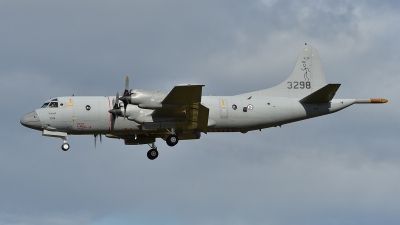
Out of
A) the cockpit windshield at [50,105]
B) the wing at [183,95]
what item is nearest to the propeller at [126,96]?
the wing at [183,95]

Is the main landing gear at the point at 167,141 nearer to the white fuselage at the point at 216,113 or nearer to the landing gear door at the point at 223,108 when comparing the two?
the white fuselage at the point at 216,113

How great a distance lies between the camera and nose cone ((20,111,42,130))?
118 ft

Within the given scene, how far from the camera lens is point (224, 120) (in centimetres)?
3681

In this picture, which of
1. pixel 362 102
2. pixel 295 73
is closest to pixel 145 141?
pixel 295 73

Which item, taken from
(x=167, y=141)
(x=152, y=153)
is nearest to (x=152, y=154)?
(x=152, y=153)

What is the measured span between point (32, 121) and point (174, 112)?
7.21 m

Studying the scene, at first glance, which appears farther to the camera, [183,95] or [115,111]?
[115,111]

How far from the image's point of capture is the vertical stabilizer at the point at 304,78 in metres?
38.9

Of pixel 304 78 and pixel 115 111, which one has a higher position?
pixel 304 78

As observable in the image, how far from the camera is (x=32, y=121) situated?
3600 cm

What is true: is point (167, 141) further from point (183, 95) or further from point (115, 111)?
point (183, 95)

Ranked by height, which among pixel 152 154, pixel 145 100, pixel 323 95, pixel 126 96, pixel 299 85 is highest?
pixel 299 85

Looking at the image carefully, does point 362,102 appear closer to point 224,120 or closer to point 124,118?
point 224,120

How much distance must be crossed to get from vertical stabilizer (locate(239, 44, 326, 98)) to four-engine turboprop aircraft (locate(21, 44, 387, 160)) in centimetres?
6
